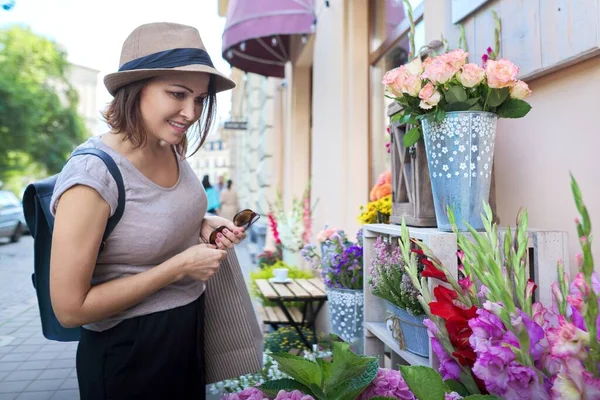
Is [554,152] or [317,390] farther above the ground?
[554,152]

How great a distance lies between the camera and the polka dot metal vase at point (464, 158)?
1.48 metres

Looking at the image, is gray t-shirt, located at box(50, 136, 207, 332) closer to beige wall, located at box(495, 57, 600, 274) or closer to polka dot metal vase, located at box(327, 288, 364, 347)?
beige wall, located at box(495, 57, 600, 274)

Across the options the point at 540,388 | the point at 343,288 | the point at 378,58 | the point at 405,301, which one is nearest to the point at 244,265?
the point at 378,58

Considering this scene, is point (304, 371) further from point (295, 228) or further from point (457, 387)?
point (295, 228)

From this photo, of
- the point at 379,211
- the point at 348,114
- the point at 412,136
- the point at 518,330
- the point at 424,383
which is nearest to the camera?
the point at 518,330

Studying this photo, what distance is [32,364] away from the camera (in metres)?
3.91

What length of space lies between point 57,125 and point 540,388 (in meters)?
34.5

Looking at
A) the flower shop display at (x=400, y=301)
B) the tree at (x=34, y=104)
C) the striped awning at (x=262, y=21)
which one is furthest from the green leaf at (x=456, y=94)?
the tree at (x=34, y=104)

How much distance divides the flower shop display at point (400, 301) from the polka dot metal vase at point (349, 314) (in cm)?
76

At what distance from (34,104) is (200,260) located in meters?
27.6

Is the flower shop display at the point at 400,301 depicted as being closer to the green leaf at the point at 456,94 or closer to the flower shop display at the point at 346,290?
the green leaf at the point at 456,94

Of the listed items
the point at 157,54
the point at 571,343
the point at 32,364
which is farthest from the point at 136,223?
the point at 32,364

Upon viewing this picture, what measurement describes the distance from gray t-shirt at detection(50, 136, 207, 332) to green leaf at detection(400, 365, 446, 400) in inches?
31.1

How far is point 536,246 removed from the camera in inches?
59.3
